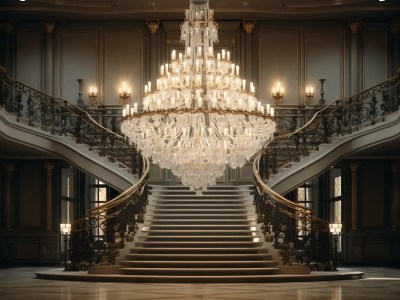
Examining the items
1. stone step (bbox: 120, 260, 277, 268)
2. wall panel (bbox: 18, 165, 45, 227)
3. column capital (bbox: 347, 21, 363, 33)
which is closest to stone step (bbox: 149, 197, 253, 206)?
stone step (bbox: 120, 260, 277, 268)

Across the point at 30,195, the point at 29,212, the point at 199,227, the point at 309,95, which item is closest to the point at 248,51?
the point at 309,95

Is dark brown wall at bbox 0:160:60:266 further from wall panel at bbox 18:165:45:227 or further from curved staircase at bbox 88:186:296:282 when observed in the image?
curved staircase at bbox 88:186:296:282

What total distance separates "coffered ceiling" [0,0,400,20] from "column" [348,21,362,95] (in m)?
0.25

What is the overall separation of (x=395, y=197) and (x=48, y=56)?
822 centimetres

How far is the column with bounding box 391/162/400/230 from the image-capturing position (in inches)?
779

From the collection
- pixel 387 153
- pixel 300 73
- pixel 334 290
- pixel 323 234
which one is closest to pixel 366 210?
pixel 387 153

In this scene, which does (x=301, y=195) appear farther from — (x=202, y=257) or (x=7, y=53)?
(x=7, y=53)

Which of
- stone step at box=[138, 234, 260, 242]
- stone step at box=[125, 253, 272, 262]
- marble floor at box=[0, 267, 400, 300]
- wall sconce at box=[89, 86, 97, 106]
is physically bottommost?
marble floor at box=[0, 267, 400, 300]

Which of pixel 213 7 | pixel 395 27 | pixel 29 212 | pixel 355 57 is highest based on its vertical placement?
pixel 213 7

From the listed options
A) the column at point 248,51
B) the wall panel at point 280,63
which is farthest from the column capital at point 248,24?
the wall panel at point 280,63

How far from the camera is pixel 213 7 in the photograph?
1912 centimetres

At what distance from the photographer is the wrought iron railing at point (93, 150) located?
14.8 meters

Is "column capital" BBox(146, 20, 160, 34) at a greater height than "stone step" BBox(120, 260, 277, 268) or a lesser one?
greater

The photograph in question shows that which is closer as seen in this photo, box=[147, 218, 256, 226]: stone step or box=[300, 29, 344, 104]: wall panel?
box=[147, 218, 256, 226]: stone step
